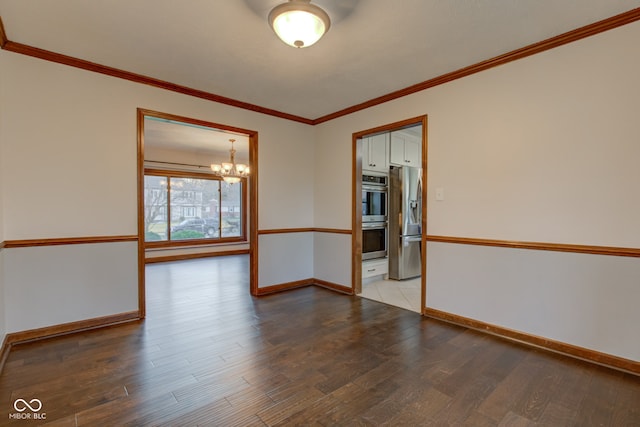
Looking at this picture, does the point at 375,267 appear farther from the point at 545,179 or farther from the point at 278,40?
the point at 278,40

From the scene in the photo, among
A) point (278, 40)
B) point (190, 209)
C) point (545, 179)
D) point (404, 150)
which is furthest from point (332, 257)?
point (190, 209)

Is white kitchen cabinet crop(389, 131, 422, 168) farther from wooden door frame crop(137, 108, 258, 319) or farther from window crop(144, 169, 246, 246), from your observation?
window crop(144, 169, 246, 246)

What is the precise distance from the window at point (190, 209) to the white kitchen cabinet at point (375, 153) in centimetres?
489

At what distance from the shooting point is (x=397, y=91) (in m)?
3.47

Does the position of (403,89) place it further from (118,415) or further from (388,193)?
(118,415)

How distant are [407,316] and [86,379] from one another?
9.19 ft

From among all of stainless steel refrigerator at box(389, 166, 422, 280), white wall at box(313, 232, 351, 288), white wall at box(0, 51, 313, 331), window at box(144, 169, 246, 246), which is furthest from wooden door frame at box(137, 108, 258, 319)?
window at box(144, 169, 246, 246)

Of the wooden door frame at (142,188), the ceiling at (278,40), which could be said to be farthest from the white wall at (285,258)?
the ceiling at (278,40)

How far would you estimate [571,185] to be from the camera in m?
2.35

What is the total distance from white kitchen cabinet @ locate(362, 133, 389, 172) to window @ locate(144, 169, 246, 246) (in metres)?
4.89

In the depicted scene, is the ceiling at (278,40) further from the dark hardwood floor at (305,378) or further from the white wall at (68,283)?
the dark hardwood floor at (305,378)

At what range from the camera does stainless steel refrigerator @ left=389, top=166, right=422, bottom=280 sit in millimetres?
4695

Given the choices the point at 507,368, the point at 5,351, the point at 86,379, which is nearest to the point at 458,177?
the point at 507,368

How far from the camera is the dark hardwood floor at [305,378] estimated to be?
1.68m
